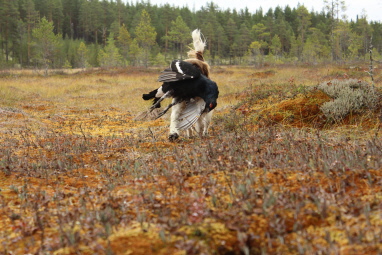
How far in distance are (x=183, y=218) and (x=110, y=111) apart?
596 inches

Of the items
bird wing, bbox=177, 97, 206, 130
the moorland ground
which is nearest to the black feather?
bird wing, bbox=177, 97, 206, 130

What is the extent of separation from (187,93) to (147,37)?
6657 cm

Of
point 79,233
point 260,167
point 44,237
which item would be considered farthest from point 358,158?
point 44,237

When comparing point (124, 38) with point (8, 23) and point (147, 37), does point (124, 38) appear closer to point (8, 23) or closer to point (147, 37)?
point (147, 37)

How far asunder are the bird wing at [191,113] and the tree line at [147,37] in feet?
161

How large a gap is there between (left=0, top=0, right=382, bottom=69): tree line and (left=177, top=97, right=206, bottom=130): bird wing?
161 feet

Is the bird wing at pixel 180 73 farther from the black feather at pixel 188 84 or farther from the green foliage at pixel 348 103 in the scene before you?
the green foliage at pixel 348 103

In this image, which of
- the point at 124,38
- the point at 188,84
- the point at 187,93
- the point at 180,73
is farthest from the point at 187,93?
the point at 124,38

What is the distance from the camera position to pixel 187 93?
6.35 m

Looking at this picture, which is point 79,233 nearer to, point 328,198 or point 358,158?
point 328,198

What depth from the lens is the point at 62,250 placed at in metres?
2.19

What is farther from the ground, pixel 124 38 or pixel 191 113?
pixel 124 38

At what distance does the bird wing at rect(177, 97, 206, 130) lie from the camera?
602 centimetres

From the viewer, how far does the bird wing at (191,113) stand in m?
6.02
